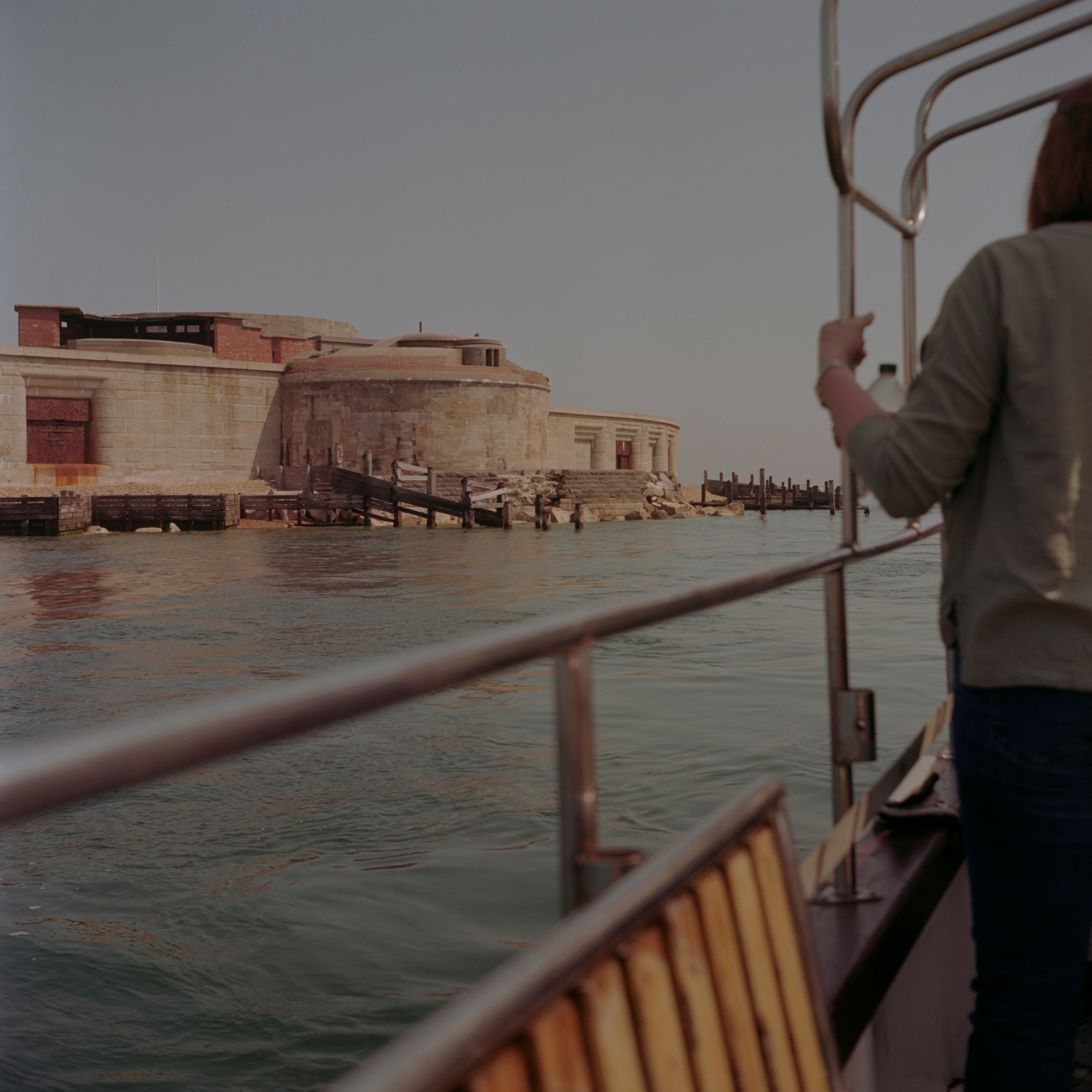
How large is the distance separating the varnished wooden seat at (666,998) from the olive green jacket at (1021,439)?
348 millimetres

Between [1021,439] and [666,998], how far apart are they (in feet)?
2.36

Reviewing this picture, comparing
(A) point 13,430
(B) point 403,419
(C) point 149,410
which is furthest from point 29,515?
(B) point 403,419

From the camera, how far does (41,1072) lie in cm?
336

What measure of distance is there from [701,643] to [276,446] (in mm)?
32764

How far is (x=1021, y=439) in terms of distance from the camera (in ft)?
3.92

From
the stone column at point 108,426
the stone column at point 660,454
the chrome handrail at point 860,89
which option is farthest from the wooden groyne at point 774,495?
the chrome handrail at point 860,89

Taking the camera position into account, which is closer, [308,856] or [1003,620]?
[1003,620]

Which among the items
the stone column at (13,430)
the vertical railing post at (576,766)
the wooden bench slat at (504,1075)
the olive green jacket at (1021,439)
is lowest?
the wooden bench slat at (504,1075)

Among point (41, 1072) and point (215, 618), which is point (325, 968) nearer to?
point (41, 1072)

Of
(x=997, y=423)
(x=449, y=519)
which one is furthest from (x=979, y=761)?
(x=449, y=519)

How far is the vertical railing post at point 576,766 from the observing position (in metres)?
0.87

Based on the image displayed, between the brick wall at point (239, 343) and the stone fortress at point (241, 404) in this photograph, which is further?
the brick wall at point (239, 343)

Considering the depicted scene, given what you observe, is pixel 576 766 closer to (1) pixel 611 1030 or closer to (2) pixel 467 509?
(1) pixel 611 1030

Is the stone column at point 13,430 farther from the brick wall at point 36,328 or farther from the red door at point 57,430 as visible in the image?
the brick wall at point 36,328
